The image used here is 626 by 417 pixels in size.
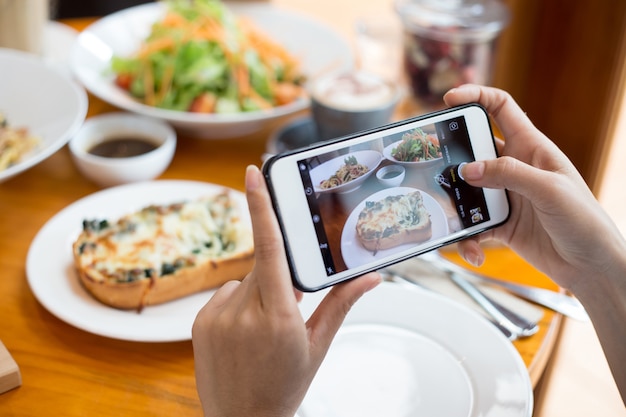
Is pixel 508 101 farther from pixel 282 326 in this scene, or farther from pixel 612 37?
pixel 612 37

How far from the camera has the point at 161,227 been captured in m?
1.10

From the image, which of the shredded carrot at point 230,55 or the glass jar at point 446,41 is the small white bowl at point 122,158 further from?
the glass jar at point 446,41

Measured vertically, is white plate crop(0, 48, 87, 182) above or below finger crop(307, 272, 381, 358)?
below

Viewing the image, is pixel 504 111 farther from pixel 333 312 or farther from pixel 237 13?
pixel 237 13

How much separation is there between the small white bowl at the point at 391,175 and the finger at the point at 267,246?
202mm

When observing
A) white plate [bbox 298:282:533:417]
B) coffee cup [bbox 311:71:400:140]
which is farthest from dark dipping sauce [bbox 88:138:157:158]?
white plate [bbox 298:282:533:417]

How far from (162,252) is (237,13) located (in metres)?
1.06

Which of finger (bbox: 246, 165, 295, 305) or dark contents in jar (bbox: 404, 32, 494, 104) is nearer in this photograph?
finger (bbox: 246, 165, 295, 305)

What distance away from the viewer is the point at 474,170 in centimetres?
85

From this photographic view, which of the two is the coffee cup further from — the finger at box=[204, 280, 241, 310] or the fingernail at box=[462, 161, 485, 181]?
the finger at box=[204, 280, 241, 310]

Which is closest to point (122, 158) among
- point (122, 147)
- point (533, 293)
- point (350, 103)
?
point (122, 147)

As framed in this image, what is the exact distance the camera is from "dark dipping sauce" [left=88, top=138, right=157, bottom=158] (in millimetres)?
1371

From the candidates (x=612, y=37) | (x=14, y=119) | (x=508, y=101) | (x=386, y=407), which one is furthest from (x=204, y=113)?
(x=612, y=37)

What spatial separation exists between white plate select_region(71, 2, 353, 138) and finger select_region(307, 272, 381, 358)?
719mm
